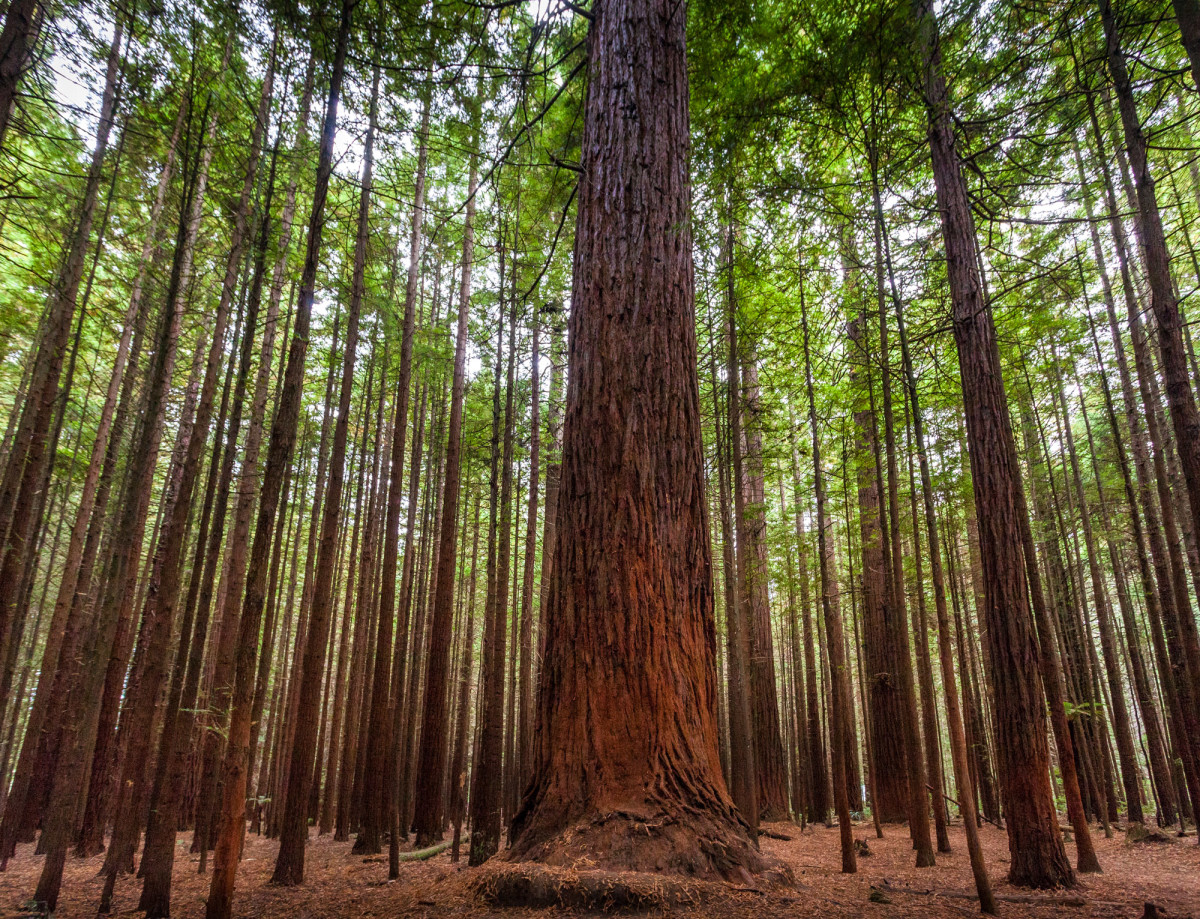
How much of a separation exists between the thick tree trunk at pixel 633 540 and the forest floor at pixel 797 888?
0.95 ft

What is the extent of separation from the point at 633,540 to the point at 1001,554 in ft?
16.0

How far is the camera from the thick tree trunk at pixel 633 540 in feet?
7.45

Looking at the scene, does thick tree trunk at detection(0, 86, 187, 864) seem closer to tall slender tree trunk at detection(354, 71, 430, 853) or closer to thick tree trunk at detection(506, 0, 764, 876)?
tall slender tree trunk at detection(354, 71, 430, 853)

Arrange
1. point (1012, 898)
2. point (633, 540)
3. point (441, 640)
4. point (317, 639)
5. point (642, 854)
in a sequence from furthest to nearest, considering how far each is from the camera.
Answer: point (441, 640), point (317, 639), point (1012, 898), point (633, 540), point (642, 854)

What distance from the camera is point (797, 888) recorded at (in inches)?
87.2

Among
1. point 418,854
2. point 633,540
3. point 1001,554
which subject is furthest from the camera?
point 418,854

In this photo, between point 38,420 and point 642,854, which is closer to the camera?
point 642,854

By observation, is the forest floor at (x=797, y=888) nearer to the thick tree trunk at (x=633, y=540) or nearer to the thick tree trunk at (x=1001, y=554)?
the thick tree trunk at (x=633, y=540)

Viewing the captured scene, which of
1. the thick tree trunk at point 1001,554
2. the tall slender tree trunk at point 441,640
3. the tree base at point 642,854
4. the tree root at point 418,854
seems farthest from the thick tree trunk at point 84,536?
the thick tree trunk at point 1001,554

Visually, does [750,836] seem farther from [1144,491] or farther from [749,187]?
[1144,491]

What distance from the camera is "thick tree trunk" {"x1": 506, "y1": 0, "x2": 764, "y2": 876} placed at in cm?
227

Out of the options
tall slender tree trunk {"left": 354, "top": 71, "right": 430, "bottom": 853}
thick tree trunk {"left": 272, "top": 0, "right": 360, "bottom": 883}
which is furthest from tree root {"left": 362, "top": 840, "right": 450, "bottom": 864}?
thick tree trunk {"left": 272, "top": 0, "right": 360, "bottom": 883}

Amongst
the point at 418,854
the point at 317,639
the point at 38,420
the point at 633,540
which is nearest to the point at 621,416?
the point at 633,540

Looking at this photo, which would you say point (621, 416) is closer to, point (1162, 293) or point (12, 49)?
point (1162, 293)
